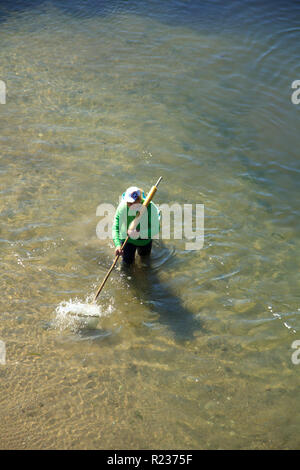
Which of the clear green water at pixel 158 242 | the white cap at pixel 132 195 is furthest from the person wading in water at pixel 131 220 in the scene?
the clear green water at pixel 158 242

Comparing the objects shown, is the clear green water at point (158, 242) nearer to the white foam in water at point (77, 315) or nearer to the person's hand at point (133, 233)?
the white foam in water at point (77, 315)

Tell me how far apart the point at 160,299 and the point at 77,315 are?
1223 mm

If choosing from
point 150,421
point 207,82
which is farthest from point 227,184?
point 150,421

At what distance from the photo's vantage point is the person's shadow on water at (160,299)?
5.94 meters

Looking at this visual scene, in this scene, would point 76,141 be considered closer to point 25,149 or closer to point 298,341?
point 25,149

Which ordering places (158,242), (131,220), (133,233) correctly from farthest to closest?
1. (158,242)
2. (131,220)
3. (133,233)

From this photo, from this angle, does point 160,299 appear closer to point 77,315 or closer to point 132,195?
point 77,315

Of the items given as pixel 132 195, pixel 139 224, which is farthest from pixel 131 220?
pixel 132 195

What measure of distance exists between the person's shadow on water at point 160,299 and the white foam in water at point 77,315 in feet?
2.07

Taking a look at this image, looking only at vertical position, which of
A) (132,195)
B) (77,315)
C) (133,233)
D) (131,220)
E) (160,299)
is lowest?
(160,299)

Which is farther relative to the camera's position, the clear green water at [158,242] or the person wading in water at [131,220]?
the person wading in water at [131,220]

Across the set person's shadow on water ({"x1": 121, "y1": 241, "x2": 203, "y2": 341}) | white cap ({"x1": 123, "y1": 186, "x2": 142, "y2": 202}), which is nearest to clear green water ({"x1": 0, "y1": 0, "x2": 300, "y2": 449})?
person's shadow on water ({"x1": 121, "y1": 241, "x2": 203, "y2": 341})

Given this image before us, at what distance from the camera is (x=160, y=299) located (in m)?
6.35

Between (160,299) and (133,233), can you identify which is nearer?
(133,233)
